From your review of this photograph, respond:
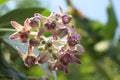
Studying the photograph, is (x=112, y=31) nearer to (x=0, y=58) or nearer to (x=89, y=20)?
(x=89, y=20)

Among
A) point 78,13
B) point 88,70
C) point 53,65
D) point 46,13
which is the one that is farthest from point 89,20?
point 53,65

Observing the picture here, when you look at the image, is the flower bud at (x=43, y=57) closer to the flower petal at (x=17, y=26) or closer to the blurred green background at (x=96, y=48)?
the flower petal at (x=17, y=26)

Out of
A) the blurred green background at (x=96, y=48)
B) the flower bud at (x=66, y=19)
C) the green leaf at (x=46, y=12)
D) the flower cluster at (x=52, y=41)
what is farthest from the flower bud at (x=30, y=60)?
the blurred green background at (x=96, y=48)

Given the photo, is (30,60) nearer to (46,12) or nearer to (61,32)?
(61,32)

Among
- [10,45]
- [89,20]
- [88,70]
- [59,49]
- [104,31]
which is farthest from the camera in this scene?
[89,20]

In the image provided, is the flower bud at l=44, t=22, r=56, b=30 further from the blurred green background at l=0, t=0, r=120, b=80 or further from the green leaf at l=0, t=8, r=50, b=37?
the blurred green background at l=0, t=0, r=120, b=80

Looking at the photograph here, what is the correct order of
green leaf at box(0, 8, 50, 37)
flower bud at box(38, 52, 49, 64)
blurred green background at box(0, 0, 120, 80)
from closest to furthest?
1. flower bud at box(38, 52, 49, 64)
2. green leaf at box(0, 8, 50, 37)
3. blurred green background at box(0, 0, 120, 80)

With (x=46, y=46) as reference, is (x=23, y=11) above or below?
above

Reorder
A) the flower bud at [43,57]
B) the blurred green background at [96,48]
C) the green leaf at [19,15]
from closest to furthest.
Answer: the flower bud at [43,57], the green leaf at [19,15], the blurred green background at [96,48]

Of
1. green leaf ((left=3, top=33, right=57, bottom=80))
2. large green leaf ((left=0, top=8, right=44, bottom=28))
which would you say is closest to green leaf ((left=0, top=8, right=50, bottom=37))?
large green leaf ((left=0, top=8, right=44, bottom=28))
